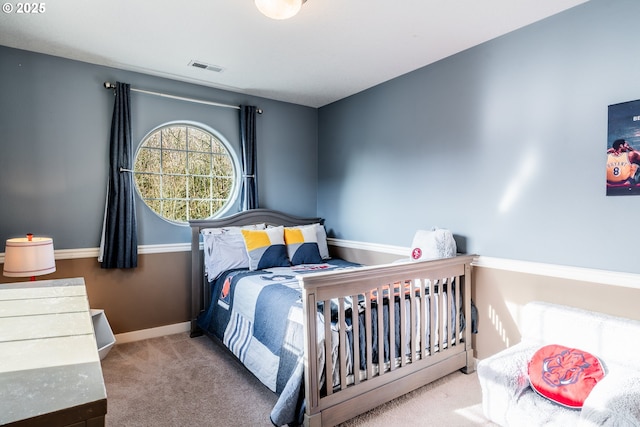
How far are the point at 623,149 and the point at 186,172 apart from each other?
3.43 meters

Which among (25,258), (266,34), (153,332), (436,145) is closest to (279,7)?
(266,34)

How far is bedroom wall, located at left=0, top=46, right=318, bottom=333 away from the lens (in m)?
2.75

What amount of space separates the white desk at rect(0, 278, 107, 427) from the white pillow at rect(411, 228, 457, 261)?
2.19 metres

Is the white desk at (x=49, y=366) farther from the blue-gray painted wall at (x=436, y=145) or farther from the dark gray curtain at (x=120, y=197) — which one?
the blue-gray painted wall at (x=436, y=145)

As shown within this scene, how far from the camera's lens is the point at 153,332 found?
10.8 feet

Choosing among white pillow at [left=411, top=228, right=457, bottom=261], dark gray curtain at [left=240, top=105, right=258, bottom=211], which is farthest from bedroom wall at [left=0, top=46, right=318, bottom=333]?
white pillow at [left=411, top=228, right=457, bottom=261]

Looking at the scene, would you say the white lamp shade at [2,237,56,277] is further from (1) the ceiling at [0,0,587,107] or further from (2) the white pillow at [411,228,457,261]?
(2) the white pillow at [411,228,457,261]

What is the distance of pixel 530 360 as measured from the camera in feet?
6.30

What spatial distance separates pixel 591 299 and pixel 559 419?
799mm

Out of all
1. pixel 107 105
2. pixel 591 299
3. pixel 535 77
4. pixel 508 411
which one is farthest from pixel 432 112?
pixel 107 105

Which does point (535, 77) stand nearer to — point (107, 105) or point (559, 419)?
point (559, 419)

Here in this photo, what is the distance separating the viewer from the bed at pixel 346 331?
1876mm

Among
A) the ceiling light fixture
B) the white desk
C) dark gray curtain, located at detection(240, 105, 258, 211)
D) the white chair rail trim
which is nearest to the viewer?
the white desk

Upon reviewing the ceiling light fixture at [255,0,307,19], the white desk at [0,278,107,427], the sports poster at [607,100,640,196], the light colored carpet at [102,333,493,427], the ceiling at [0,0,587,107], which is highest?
the ceiling at [0,0,587,107]
